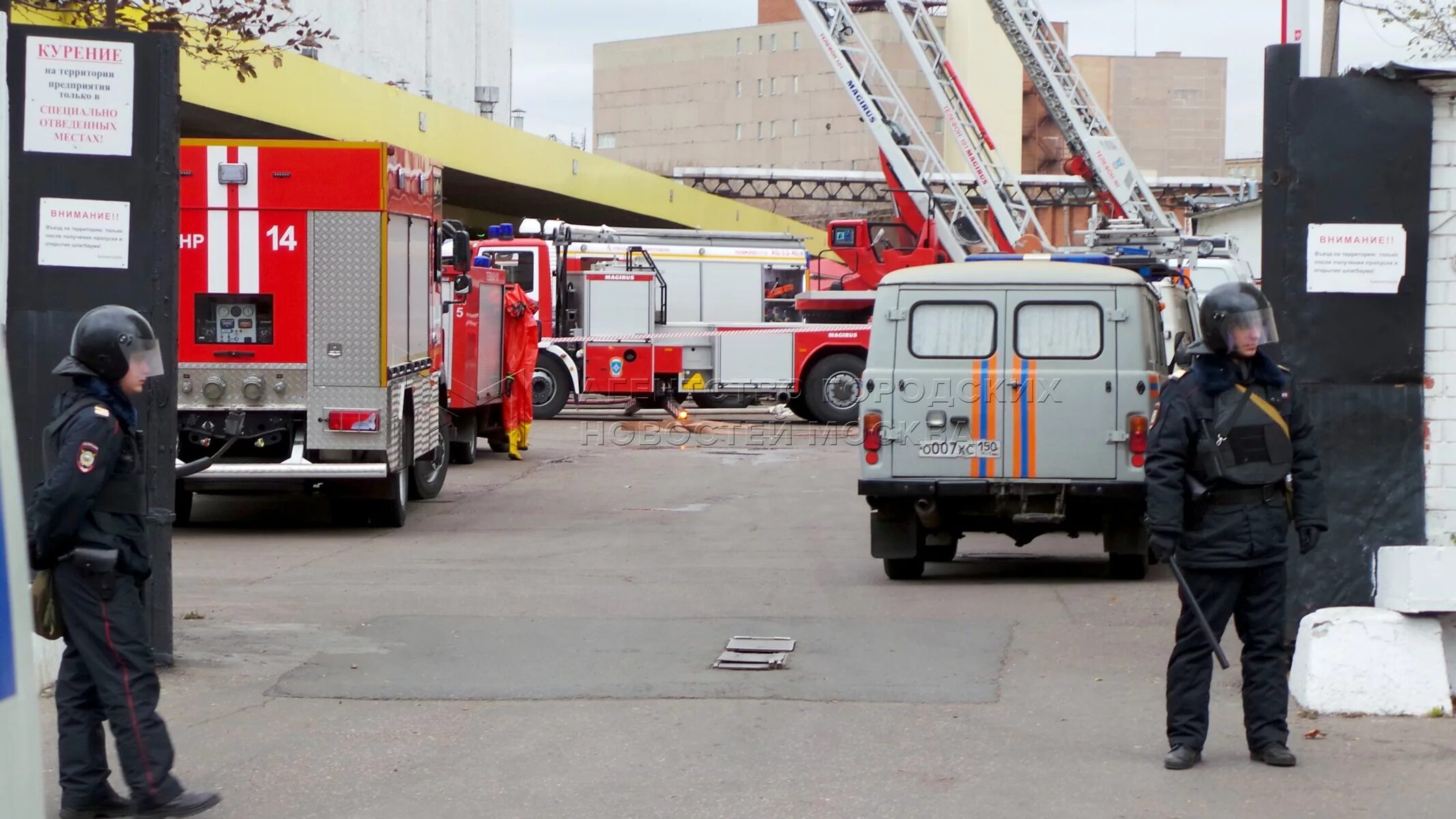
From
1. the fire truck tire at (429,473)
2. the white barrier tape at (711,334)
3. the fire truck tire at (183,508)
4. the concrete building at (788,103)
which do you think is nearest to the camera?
the fire truck tire at (183,508)

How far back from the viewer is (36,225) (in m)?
7.42

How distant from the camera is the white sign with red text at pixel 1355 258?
23.1 feet

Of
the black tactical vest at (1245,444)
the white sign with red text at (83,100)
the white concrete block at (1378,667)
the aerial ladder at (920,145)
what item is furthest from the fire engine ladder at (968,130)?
the black tactical vest at (1245,444)

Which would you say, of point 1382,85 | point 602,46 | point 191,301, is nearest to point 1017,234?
point 191,301

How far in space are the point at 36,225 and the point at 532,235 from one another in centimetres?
1983

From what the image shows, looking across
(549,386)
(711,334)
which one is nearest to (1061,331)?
(711,334)

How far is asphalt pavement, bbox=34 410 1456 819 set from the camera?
5879mm

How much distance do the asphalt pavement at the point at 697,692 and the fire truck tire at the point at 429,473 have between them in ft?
7.69

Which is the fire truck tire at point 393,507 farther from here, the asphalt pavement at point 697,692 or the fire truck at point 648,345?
the fire truck at point 648,345

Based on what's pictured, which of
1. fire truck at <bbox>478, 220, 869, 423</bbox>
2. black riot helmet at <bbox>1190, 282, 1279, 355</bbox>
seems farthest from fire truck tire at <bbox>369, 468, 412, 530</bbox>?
fire truck at <bbox>478, 220, 869, 423</bbox>

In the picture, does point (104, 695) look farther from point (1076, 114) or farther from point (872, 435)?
point (1076, 114)

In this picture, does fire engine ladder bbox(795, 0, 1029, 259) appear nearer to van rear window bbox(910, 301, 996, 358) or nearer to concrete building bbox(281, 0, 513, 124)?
concrete building bbox(281, 0, 513, 124)

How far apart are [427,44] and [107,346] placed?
40.8 m

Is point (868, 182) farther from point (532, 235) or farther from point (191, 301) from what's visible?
point (191, 301)
